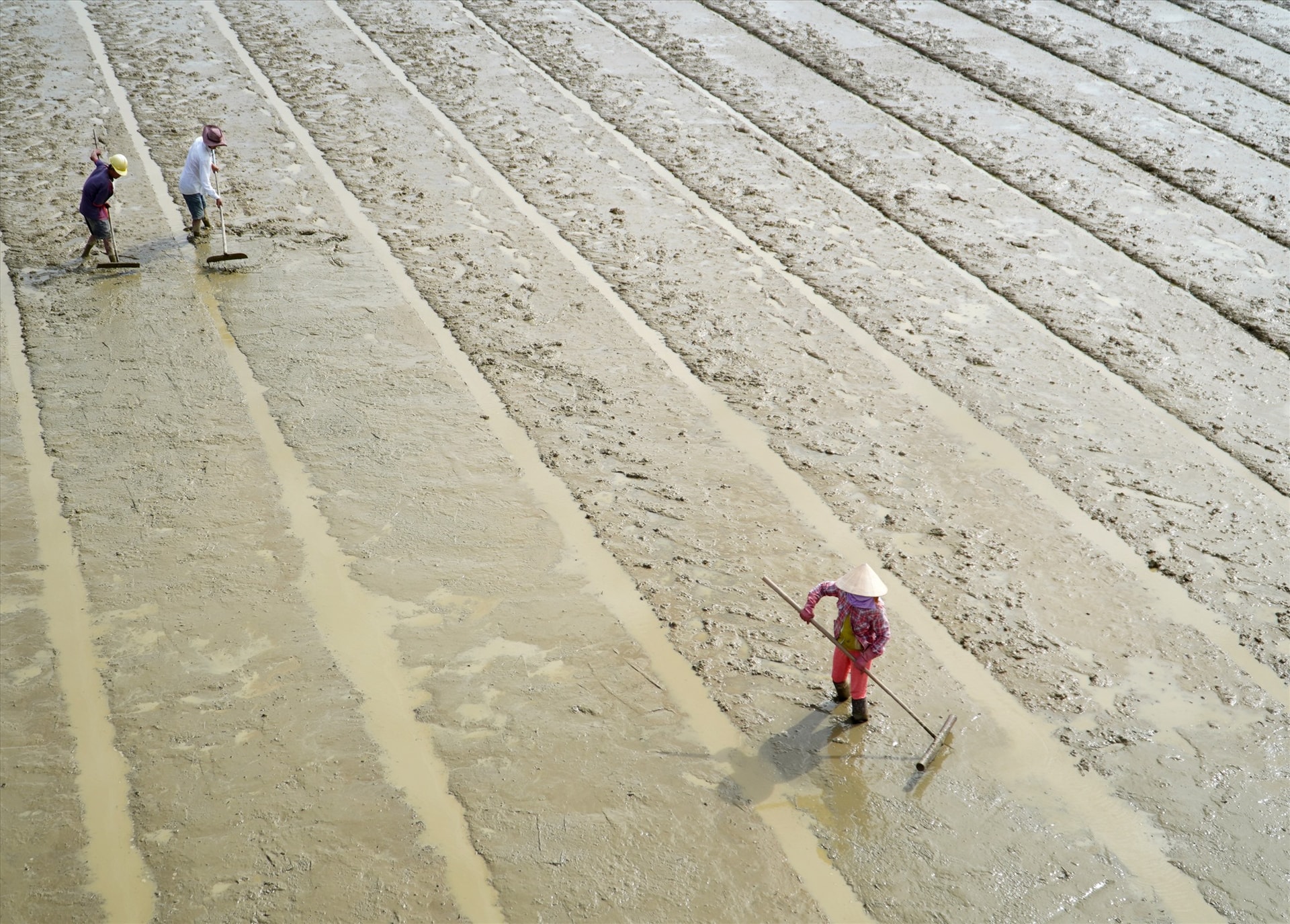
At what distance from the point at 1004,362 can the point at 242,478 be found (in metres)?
5.52

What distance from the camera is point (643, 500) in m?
7.40

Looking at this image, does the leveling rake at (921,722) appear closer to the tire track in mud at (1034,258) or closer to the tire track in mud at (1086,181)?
the tire track in mud at (1034,258)

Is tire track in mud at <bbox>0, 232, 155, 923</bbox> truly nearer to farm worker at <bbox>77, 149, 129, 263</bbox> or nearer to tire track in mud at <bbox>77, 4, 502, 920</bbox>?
tire track in mud at <bbox>77, 4, 502, 920</bbox>

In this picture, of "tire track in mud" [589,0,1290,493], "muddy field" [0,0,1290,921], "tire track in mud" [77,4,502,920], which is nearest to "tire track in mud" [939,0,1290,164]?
"muddy field" [0,0,1290,921]

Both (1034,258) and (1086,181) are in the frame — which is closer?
(1034,258)

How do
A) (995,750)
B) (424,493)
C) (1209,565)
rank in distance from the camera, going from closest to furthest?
(995,750) < (1209,565) < (424,493)

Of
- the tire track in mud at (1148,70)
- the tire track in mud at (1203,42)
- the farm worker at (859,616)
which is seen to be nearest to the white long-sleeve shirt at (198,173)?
the farm worker at (859,616)

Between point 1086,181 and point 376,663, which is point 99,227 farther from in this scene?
point 1086,181

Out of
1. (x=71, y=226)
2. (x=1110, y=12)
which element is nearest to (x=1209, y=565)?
(x=71, y=226)

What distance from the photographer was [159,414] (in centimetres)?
801

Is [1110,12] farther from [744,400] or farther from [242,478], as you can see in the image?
[242,478]

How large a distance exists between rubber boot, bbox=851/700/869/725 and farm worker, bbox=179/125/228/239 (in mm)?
7161

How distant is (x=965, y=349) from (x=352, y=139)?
278 inches

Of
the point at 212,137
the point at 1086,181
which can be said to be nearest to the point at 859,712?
the point at 212,137
